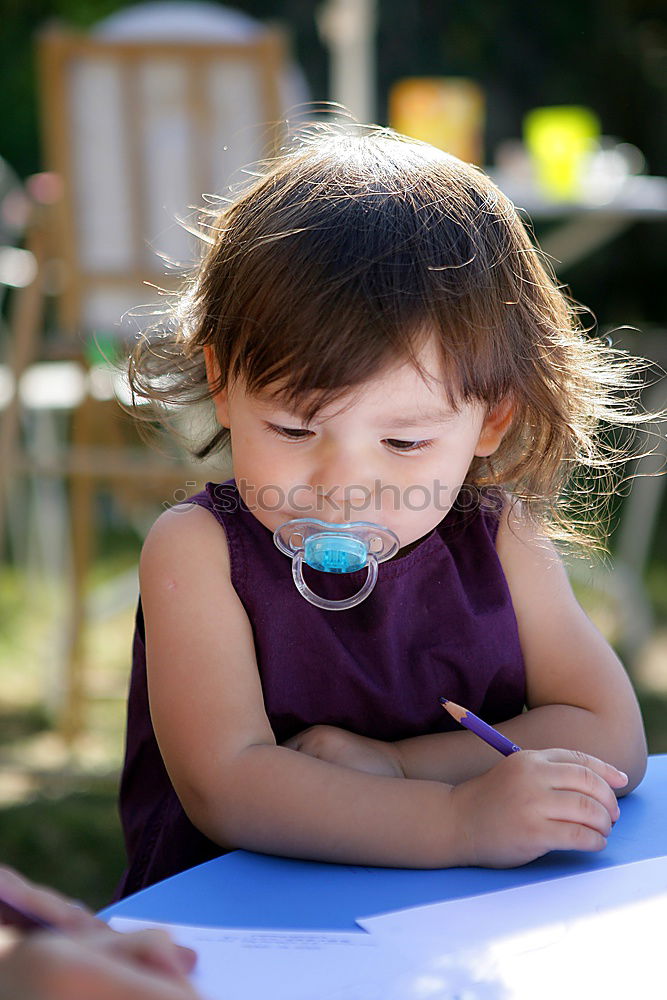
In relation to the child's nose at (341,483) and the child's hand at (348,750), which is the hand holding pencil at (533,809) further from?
the child's nose at (341,483)

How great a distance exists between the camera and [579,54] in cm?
563

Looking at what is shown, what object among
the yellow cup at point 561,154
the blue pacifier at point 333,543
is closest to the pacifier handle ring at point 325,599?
the blue pacifier at point 333,543

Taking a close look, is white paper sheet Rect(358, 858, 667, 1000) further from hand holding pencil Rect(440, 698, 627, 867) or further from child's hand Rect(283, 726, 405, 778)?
child's hand Rect(283, 726, 405, 778)

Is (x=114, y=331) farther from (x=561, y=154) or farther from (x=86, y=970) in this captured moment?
(x=86, y=970)

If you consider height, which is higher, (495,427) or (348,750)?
(495,427)

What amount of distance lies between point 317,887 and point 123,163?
79.8 inches

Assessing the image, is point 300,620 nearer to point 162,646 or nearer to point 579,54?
point 162,646

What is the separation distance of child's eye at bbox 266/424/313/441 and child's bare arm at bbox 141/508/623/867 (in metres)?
0.12

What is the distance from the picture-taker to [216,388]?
3.40 feet

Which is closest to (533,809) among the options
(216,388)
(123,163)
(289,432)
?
(289,432)

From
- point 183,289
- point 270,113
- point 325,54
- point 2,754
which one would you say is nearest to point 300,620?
point 183,289

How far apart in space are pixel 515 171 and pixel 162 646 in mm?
2717

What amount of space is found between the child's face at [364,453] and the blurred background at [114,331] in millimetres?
337

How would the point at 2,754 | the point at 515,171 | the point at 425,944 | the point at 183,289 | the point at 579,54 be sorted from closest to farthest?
the point at 425,944 < the point at 183,289 < the point at 2,754 < the point at 515,171 < the point at 579,54
